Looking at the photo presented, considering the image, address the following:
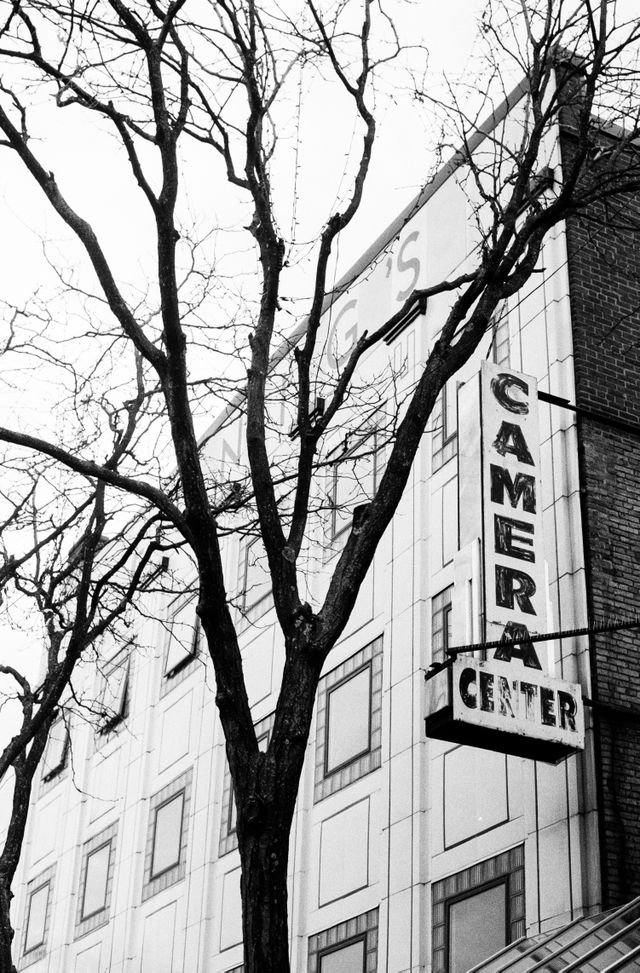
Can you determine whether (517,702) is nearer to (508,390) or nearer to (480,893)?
(480,893)

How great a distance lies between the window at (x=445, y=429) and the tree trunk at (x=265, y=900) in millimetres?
9651

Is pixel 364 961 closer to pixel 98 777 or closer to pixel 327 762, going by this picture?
pixel 327 762

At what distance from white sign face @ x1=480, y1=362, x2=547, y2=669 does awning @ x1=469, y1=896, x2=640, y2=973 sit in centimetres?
243

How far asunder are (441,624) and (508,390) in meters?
3.69

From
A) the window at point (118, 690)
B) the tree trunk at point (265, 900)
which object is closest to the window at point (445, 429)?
the tree trunk at point (265, 900)

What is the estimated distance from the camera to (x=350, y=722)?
57.4 ft

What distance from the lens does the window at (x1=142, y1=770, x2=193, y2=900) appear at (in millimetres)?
22047

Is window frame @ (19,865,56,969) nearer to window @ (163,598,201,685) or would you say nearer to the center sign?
window @ (163,598,201,685)

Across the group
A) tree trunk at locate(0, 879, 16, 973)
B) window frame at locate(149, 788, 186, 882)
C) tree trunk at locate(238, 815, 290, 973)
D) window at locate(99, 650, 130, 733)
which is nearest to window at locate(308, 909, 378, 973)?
tree trunk at locate(0, 879, 16, 973)

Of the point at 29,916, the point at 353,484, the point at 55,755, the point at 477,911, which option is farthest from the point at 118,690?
the point at 477,911

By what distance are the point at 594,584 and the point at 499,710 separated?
253 cm

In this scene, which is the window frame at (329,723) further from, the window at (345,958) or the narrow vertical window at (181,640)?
the narrow vertical window at (181,640)

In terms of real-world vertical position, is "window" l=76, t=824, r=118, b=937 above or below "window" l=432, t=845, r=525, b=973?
above

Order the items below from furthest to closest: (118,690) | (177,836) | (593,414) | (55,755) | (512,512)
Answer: (55,755), (118,690), (177,836), (593,414), (512,512)
